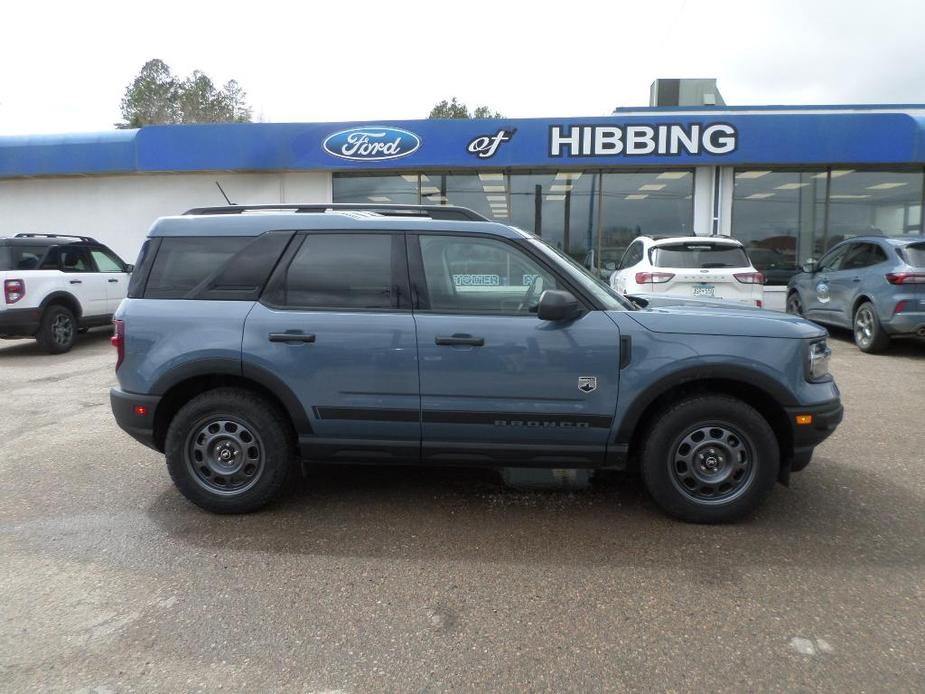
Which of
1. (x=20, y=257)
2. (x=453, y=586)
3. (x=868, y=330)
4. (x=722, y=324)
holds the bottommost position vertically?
(x=453, y=586)

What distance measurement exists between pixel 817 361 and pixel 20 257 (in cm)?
1083

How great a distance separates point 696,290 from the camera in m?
8.62

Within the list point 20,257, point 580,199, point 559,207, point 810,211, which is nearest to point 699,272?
point 580,199

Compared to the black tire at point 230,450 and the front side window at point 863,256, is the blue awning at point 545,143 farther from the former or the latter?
the black tire at point 230,450

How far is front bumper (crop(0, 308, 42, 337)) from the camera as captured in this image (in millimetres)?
9500

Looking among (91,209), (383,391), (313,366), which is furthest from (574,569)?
(91,209)

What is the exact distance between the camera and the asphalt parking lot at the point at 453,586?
2.52 metres

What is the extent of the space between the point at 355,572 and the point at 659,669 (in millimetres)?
1526

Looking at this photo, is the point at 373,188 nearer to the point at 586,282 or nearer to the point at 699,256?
the point at 699,256

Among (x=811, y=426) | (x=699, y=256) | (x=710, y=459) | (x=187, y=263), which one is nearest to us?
(x=811, y=426)

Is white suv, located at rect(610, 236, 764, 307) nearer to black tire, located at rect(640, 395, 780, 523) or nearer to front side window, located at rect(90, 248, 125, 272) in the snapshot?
black tire, located at rect(640, 395, 780, 523)

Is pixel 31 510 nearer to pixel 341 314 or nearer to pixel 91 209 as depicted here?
pixel 341 314

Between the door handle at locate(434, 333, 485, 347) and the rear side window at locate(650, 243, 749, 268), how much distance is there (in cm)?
578

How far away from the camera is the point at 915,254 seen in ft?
28.4
